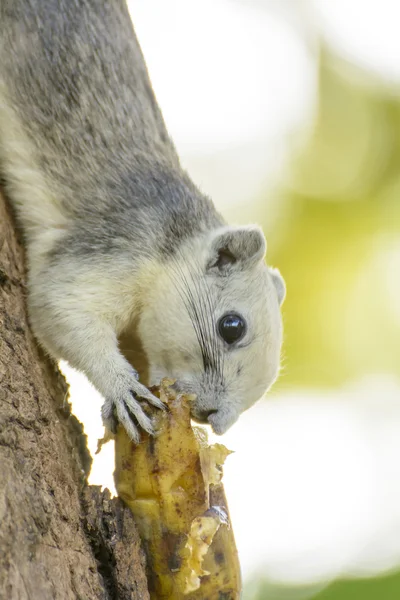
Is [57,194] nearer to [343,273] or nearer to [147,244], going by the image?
[147,244]

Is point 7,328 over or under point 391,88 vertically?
under

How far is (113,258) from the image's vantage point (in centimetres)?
366

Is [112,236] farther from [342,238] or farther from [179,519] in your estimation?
[342,238]

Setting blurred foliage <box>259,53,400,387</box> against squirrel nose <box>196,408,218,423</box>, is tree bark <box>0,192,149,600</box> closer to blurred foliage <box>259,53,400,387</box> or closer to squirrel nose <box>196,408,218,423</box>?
squirrel nose <box>196,408,218,423</box>

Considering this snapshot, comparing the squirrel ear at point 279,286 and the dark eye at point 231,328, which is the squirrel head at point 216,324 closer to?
the dark eye at point 231,328

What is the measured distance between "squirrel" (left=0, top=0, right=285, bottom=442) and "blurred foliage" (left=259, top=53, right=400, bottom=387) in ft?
8.56

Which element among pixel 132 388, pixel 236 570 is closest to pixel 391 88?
pixel 132 388

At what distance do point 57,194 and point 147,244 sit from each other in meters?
0.47

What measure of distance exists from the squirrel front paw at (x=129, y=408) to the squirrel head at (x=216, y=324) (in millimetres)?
249

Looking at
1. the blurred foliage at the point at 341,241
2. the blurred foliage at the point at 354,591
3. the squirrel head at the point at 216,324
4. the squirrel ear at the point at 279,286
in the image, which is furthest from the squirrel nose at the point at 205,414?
the blurred foliage at the point at 341,241

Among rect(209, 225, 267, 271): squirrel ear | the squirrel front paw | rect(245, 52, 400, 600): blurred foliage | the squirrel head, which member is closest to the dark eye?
the squirrel head

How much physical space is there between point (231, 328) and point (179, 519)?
1.09m

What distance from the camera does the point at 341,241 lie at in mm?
6633

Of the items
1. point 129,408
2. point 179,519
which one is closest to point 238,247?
point 129,408
